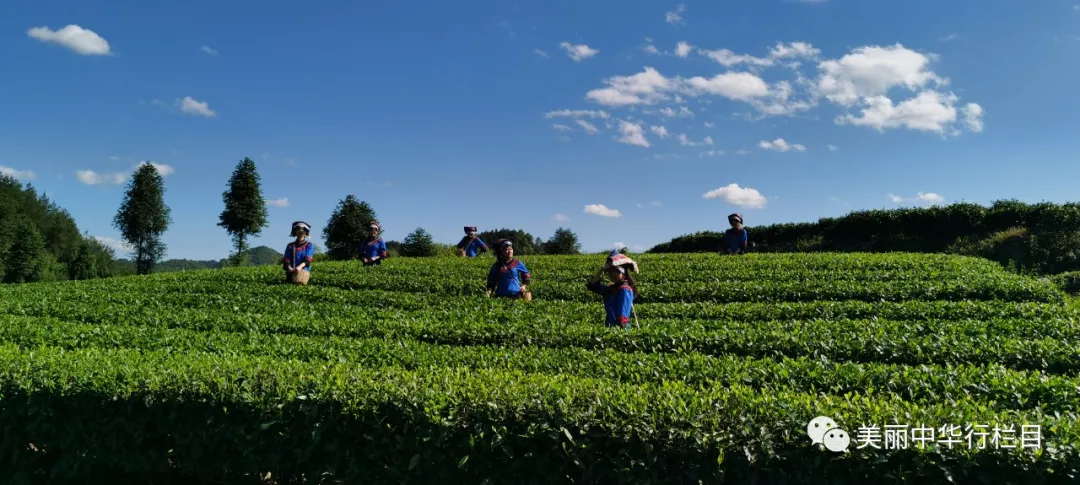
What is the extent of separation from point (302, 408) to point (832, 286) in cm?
1317

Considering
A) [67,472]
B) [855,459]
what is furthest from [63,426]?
[855,459]

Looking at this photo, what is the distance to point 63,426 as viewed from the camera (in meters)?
6.04

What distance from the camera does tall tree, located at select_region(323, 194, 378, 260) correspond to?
46094mm

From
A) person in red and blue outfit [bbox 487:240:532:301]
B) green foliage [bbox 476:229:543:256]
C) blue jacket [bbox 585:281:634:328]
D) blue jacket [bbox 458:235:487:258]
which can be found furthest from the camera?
green foliage [bbox 476:229:543:256]

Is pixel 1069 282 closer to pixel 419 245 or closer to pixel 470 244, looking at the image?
pixel 470 244

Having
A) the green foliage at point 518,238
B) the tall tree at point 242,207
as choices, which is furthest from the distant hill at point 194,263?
the green foliage at point 518,238

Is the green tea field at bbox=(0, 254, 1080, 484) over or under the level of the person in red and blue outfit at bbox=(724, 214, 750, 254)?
under

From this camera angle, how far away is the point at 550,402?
462cm

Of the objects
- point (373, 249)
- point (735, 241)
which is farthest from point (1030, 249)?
point (373, 249)

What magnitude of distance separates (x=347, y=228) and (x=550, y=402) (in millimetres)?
44034

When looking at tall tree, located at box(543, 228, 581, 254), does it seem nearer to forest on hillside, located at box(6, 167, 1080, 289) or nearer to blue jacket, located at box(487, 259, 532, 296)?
forest on hillside, located at box(6, 167, 1080, 289)

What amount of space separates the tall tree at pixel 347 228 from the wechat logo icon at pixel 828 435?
44120 mm

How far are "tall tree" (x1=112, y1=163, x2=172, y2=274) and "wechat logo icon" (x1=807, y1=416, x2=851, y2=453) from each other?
59.4m

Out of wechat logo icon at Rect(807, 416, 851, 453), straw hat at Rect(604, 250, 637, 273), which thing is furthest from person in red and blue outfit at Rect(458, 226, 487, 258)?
wechat logo icon at Rect(807, 416, 851, 453)
